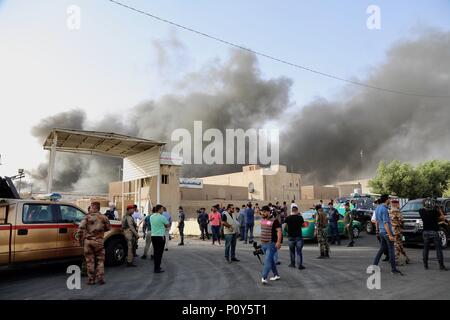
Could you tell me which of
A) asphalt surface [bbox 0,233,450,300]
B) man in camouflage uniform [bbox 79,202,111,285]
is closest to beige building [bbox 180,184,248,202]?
asphalt surface [bbox 0,233,450,300]

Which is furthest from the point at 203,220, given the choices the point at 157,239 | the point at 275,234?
the point at 275,234

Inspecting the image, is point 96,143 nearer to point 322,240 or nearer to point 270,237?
point 322,240

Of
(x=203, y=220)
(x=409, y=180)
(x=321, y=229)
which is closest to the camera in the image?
(x=321, y=229)

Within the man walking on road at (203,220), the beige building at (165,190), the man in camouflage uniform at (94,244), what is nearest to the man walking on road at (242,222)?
the man walking on road at (203,220)

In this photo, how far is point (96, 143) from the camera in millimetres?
26125

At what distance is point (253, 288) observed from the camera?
7.06m

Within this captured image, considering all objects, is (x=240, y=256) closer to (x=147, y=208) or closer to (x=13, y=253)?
(x=13, y=253)

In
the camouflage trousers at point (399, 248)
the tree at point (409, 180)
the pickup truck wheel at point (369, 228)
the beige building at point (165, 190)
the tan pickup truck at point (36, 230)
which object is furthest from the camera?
the tree at point (409, 180)

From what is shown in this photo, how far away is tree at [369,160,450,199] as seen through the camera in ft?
160

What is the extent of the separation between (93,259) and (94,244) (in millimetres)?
386

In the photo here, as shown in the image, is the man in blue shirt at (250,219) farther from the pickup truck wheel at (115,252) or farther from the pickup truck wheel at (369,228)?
the pickup truck wheel at (369,228)

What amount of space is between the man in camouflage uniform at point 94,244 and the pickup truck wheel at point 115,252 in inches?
77.2

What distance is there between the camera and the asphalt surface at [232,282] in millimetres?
6551

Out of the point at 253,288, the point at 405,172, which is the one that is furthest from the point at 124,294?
the point at 405,172
